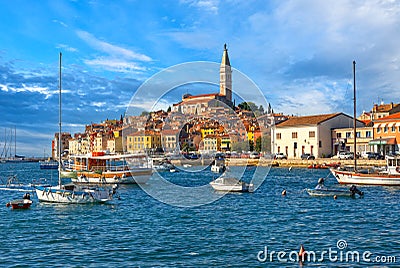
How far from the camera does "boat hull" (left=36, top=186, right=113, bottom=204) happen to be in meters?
24.6

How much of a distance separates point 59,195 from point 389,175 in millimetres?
23004

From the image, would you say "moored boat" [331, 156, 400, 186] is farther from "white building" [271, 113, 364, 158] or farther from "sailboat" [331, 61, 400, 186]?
"white building" [271, 113, 364, 158]

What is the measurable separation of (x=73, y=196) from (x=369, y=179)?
2143 centimetres

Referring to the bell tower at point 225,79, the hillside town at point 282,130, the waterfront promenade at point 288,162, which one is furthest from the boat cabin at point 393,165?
the waterfront promenade at point 288,162

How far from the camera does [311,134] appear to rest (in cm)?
6850

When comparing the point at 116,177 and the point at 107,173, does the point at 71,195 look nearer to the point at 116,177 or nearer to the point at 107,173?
the point at 116,177

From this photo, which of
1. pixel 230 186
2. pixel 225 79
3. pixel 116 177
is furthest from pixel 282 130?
pixel 225 79

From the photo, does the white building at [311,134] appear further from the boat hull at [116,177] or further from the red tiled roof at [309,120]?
the boat hull at [116,177]

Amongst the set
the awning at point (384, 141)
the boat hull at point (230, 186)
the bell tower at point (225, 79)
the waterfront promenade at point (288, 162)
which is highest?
the bell tower at point (225, 79)

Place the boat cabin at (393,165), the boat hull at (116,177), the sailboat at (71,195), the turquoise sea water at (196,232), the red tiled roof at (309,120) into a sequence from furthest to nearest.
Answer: the red tiled roof at (309,120)
the boat hull at (116,177)
the boat cabin at (393,165)
the sailboat at (71,195)
the turquoise sea water at (196,232)

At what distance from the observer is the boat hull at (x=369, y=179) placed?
3397cm

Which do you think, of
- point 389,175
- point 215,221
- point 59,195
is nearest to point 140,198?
point 59,195

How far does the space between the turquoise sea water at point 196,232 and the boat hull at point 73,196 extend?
1.60 feet

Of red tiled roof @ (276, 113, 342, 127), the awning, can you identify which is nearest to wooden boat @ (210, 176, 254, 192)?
the awning
